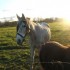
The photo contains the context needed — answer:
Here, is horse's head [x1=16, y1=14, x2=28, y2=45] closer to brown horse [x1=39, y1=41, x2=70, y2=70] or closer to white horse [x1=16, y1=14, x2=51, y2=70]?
white horse [x1=16, y1=14, x2=51, y2=70]

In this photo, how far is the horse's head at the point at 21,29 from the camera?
925 centimetres

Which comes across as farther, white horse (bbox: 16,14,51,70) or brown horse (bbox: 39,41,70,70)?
white horse (bbox: 16,14,51,70)

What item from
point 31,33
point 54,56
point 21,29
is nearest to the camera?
point 54,56

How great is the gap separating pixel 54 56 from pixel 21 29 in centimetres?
360

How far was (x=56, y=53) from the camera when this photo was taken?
5.91 meters

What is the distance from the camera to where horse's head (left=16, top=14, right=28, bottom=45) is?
925cm

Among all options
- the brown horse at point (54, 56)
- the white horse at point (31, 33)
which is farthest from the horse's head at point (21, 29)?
the brown horse at point (54, 56)

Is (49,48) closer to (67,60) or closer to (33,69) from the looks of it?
(67,60)

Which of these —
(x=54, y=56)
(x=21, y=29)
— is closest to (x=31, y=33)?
(x=21, y=29)

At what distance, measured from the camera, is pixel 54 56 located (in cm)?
591

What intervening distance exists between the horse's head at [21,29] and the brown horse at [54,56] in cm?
309

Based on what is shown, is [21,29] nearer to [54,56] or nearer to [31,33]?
[31,33]

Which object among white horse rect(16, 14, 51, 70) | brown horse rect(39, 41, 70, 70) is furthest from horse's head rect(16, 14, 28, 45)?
brown horse rect(39, 41, 70, 70)

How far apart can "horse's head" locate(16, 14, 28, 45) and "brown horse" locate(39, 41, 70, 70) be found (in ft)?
10.1
